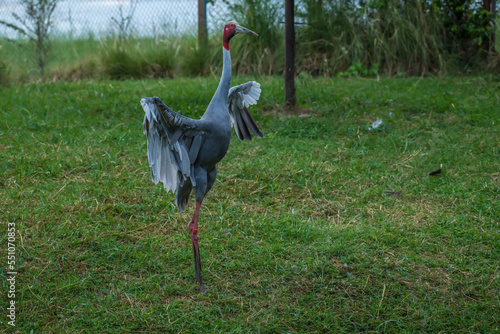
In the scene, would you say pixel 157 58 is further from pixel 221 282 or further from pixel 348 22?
pixel 221 282

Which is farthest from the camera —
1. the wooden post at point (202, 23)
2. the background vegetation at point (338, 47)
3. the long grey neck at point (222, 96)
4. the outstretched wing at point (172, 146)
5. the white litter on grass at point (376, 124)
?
the wooden post at point (202, 23)

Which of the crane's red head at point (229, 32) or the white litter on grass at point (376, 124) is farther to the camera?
the white litter on grass at point (376, 124)

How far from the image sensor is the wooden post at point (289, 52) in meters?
6.07

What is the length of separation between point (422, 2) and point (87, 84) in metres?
6.08

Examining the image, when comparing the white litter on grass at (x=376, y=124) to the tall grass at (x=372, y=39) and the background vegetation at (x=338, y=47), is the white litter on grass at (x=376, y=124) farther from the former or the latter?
the tall grass at (x=372, y=39)

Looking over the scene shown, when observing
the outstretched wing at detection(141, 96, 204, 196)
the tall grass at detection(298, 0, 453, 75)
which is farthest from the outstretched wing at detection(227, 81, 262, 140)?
the tall grass at detection(298, 0, 453, 75)

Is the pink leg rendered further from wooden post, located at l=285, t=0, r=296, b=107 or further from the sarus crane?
wooden post, located at l=285, t=0, r=296, b=107

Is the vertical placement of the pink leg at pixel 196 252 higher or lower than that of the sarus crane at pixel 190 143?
lower

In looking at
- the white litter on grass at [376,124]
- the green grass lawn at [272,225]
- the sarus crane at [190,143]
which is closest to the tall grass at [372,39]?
the green grass lawn at [272,225]

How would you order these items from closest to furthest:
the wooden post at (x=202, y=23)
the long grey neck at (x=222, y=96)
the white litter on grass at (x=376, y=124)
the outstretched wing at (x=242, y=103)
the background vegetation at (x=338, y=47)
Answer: the long grey neck at (x=222, y=96), the outstretched wing at (x=242, y=103), the white litter on grass at (x=376, y=124), the background vegetation at (x=338, y=47), the wooden post at (x=202, y=23)

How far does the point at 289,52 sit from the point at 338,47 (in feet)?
10.6

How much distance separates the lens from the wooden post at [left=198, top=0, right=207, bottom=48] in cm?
942

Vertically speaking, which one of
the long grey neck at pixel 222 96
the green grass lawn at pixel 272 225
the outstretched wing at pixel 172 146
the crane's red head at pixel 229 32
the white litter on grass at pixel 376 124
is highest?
the crane's red head at pixel 229 32

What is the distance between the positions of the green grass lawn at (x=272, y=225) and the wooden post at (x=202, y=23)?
3163mm
